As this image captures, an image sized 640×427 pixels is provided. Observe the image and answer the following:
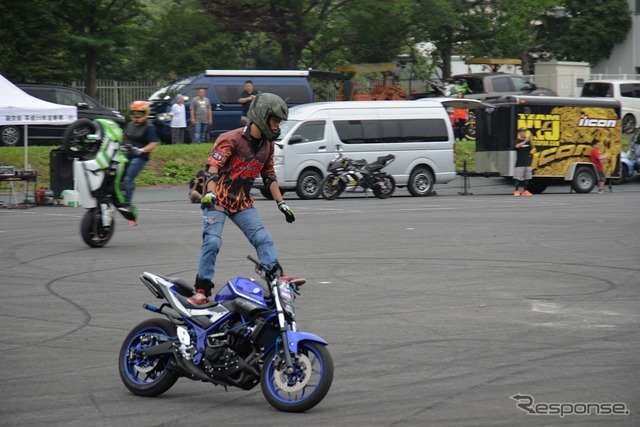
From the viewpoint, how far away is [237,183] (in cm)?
897

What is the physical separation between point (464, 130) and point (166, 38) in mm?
11073

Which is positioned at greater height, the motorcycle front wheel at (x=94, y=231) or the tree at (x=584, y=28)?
the tree at (x=584, y=28)

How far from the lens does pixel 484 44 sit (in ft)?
150

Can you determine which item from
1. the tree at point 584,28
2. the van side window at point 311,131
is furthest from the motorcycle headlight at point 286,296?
the tree at point 584,28

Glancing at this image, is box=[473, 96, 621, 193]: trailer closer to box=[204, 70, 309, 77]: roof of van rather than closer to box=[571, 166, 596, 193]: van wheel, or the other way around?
box=[571, 166, 596, 193]: van wheel

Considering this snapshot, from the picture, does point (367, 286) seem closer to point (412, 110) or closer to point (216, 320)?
point (216, 320)

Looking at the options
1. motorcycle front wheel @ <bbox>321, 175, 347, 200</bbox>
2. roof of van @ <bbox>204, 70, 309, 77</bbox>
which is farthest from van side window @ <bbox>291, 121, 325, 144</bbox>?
roof of van @ <bbox>204, 70, 309, 77</bbox>

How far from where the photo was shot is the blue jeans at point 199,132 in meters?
30.2

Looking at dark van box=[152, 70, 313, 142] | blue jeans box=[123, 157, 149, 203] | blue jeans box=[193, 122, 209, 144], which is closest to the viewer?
blue jeans box=[123, 157, 149, 203]

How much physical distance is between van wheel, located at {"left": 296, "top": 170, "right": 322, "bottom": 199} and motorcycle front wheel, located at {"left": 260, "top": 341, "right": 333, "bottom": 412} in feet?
63.3

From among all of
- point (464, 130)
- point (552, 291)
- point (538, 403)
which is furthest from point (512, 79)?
point (538, 403)

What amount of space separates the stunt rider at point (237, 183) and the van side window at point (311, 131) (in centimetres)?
1721

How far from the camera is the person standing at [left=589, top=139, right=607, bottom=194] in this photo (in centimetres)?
2991

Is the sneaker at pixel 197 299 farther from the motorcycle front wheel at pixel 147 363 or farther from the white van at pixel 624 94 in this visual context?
the white van at pixel 624 94
